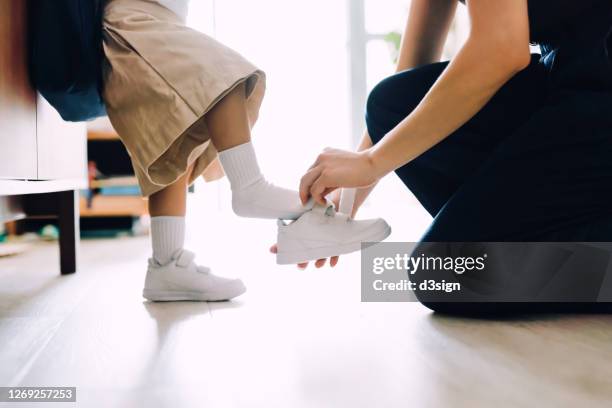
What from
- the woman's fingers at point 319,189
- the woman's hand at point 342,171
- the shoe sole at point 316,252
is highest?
the woman's hand at point 342,171

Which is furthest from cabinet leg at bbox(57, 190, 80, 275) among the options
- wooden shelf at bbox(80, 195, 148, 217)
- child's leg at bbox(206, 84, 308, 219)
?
wooden shelf at bbox(80, 195, 148, 217)

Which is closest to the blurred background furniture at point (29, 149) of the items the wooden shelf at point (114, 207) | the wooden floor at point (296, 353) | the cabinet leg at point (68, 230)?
the cabinet leg at point (68, 230)

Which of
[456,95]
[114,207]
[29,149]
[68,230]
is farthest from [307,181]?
[114,207]

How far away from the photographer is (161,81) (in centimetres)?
83

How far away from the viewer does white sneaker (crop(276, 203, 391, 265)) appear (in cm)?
81

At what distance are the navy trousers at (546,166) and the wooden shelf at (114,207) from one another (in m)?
1.93

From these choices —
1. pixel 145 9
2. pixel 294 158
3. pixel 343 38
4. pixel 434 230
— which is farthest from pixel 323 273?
pixel 343 38

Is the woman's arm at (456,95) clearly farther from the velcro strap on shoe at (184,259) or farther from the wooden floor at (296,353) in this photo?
the velcro strap on shoe at (184,259)

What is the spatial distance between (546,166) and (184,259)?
0.67 m

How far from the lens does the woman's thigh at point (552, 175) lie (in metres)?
0.80

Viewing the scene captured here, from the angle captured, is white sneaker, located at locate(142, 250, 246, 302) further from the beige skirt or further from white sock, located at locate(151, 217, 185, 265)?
the beige skirt

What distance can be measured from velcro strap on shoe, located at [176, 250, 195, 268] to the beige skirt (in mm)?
166

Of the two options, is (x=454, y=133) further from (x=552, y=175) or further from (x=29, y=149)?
(x=29, y=149)

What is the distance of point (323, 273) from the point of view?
4.16 ft
